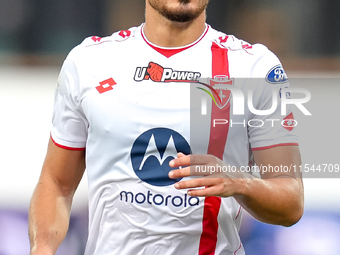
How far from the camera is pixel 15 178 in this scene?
3854mm

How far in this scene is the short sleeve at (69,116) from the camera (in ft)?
5.51

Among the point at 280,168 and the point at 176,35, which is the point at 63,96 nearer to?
the point at 176,35

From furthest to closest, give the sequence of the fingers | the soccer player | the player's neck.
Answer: the player's neck
the soccer player
the fingers

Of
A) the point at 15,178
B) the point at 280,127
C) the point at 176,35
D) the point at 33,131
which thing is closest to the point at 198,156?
the point at 280,127

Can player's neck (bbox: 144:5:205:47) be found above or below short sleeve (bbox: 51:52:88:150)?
above

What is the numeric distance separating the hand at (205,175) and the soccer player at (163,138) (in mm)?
246

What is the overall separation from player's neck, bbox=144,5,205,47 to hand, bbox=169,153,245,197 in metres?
0.55

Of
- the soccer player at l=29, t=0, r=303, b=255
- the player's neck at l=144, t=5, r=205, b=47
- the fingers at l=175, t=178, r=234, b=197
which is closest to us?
the fingers at l=175, t=178, r=234, b=197

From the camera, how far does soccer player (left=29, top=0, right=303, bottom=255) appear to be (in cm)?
154

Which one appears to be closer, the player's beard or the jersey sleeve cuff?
the player's beard

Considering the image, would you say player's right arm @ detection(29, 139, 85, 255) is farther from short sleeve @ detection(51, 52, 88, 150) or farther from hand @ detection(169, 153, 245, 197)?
hand @ detection(169, 153, 245, 197)

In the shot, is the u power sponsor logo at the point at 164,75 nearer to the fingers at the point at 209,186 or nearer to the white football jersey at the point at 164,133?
the white football jersey at the point at 164,133

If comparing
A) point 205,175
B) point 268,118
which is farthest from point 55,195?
point 268,118

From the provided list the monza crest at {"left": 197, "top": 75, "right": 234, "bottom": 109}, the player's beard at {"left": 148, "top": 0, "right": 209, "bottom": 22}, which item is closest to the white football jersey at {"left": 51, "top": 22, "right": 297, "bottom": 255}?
the monza crest at {"left": 197, "top": 75, "right": 234, "bottom": 109}
